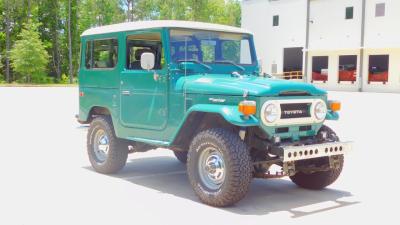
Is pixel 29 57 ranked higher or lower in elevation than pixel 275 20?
lower

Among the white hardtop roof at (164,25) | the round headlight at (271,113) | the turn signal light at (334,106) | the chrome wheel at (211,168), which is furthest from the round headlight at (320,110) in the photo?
the white hardtop roof at (164,25)

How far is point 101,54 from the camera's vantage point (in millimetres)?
8328


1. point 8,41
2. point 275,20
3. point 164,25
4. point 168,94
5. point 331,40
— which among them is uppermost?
point 275,20

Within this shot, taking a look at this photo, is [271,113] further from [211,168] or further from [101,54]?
[101,54]

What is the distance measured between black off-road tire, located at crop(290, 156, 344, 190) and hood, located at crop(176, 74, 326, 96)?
1102 millimetres

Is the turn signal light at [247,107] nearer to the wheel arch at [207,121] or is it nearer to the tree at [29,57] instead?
the wheel arch at [207,121]

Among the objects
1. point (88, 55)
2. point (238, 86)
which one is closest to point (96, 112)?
point (88, 55)

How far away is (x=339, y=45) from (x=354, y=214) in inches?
1510

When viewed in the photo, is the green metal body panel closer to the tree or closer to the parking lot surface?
the parking lot surface

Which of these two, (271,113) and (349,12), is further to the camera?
(349,12)

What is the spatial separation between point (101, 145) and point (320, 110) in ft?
11.7

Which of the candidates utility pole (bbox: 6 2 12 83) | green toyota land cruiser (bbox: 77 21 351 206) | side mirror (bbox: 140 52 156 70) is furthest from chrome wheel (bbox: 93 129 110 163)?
utility pole (bbox: 6 2 12 83)

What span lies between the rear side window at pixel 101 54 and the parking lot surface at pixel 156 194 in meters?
1.70

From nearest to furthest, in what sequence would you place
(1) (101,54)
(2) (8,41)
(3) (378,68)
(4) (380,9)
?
1. (1) (101,54)
2. (4) (380,9)
3. (3) (378,68)
4. (2) (8,41)
